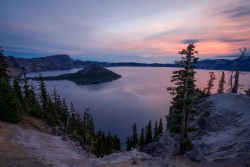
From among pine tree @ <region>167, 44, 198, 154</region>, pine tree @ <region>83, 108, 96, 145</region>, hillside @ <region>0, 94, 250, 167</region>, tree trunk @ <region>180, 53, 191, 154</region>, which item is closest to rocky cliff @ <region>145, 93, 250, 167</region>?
hillside @ <region>0, 94, 250, 167</region>

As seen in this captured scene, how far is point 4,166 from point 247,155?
19.2m

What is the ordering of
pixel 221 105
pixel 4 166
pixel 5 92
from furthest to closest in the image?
pixel 5 92 → pixel 221 105 → pixel 4 166

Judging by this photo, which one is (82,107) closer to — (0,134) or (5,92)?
(5,92)

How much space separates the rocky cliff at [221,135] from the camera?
16.2 metres

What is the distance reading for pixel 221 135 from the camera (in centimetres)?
2284

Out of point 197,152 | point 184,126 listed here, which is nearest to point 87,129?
point 184,126

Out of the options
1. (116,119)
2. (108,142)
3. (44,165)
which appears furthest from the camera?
(116,119)

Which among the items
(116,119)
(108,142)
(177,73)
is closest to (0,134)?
(177,73)

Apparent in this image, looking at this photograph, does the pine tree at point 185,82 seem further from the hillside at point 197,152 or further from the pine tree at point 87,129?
the pine tree at point 87,129

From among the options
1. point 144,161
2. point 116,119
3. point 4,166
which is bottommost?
point 116,119

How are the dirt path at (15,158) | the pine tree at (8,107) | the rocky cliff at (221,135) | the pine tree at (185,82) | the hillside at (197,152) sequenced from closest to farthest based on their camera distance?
1. the dirt path at (15,158)
2. the hillside at (197,152)
3. the rocky cliff at (221,135)
4. the pine tree at (185,82)
5. the pine tree at (8,107)

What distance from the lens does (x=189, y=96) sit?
2169 cm

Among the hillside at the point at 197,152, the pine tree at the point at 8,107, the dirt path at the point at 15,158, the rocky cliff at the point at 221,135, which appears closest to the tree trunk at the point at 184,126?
the rocky cliff at the point at 221,135

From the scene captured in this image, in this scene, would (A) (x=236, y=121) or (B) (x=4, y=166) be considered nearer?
(B) (x=4, y=166)
